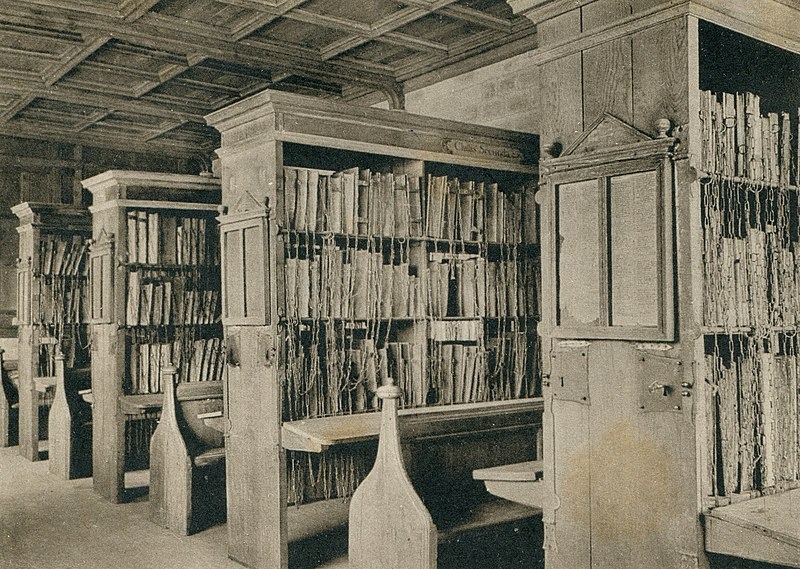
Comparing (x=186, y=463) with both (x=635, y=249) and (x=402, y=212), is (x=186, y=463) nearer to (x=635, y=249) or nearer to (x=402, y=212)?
(x=402, y=212)

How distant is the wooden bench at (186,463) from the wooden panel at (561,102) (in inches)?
112

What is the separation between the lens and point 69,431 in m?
6.51

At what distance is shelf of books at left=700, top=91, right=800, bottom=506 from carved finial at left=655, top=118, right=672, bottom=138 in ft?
0.73

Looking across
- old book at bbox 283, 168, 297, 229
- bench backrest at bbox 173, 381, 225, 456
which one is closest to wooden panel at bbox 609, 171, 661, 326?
old book at bbox 283, 168, 297, 229

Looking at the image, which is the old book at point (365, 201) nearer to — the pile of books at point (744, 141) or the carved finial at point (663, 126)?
the pile of books at point (744, 141)

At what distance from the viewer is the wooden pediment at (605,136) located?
278 cm

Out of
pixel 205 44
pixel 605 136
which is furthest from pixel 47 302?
pixel 605 136

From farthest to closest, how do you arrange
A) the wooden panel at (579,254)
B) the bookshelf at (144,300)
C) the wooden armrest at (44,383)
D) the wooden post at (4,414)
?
the wooden post at (4,414) → the wooden armrest at (44,383) → the bookshelf at (144,300) → the wooden panel at (579,254)

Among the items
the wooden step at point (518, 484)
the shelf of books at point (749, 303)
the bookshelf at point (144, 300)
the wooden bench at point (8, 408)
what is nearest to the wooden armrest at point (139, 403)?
the bookshelf at point (144, 300)

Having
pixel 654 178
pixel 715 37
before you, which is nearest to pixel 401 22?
pixel 715 37

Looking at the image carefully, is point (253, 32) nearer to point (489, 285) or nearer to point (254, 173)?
point (254, 173)

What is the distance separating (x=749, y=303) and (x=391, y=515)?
63.1 inches

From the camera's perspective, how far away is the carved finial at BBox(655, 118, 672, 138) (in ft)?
8.68

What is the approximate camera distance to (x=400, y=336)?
499cm
